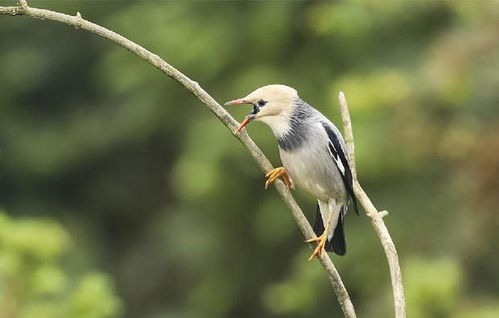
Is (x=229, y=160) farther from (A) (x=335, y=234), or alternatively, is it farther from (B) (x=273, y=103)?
(B) (x=273, y=103)

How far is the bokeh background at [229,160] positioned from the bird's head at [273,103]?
1.98 meters

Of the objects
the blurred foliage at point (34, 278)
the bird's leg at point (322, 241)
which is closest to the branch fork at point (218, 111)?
the bird's leg at point (322, 241)

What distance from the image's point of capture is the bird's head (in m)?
3.94

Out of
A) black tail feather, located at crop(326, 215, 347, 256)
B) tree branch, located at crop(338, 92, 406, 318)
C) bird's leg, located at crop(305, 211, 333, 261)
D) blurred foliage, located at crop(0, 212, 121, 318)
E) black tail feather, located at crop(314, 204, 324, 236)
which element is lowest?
tree branch, located at crop(338, 92, 406, 318)

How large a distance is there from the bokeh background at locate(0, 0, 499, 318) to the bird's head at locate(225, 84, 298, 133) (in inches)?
77.8

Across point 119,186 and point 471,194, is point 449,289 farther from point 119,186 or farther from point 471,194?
point 119,186

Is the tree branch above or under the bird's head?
under

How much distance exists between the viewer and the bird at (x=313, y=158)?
4.14 meters

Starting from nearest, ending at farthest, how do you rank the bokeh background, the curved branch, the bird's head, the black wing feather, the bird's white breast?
1. the curved branch
2. the bird's head
3. the bird's white breast
4. the black wing feather
5. the bokeh background

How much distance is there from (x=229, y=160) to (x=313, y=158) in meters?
7.14

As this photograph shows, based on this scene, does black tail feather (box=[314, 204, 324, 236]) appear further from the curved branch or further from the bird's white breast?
the curved branch

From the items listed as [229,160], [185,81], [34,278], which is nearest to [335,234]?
[185,81]

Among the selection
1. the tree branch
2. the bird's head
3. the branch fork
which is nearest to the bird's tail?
the bird's head

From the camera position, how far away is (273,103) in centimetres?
408
